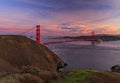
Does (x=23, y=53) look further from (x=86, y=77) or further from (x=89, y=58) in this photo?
(x=89, y=58)

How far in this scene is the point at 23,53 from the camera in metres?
27.1

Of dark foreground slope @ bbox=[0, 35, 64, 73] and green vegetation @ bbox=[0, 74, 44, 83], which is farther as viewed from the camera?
dark foreground slope @ bbox=[0, 35, 64, 73]

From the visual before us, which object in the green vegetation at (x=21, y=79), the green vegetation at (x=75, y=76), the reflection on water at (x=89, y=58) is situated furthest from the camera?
the reflection on water at (x=89, y=58)

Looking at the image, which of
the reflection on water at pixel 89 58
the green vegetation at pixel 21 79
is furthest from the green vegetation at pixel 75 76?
the reflection on water at pixel 89 58

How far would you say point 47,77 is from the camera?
8.57 meters

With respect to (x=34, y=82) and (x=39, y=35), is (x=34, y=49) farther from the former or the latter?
(x=34, y=82)

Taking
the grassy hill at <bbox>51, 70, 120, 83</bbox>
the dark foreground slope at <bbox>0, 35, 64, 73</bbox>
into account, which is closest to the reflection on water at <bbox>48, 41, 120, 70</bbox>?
the dark foreground slope at <bbox>0, 35, 64, 73</bbox>

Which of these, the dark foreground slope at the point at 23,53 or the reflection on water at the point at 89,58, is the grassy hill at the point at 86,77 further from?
the reflection on water at the point at 89,58

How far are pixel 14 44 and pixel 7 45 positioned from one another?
1577 mm

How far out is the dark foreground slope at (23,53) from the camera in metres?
23.8

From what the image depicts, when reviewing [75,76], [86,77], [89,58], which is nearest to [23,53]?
[75,76]

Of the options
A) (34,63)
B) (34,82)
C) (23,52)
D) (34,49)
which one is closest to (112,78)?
(34,82)

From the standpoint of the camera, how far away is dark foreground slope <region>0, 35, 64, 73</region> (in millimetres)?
23812

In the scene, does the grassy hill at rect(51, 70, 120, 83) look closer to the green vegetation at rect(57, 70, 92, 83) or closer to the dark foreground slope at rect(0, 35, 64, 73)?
the green vegetation at rect(57, 70, 92, 83)
